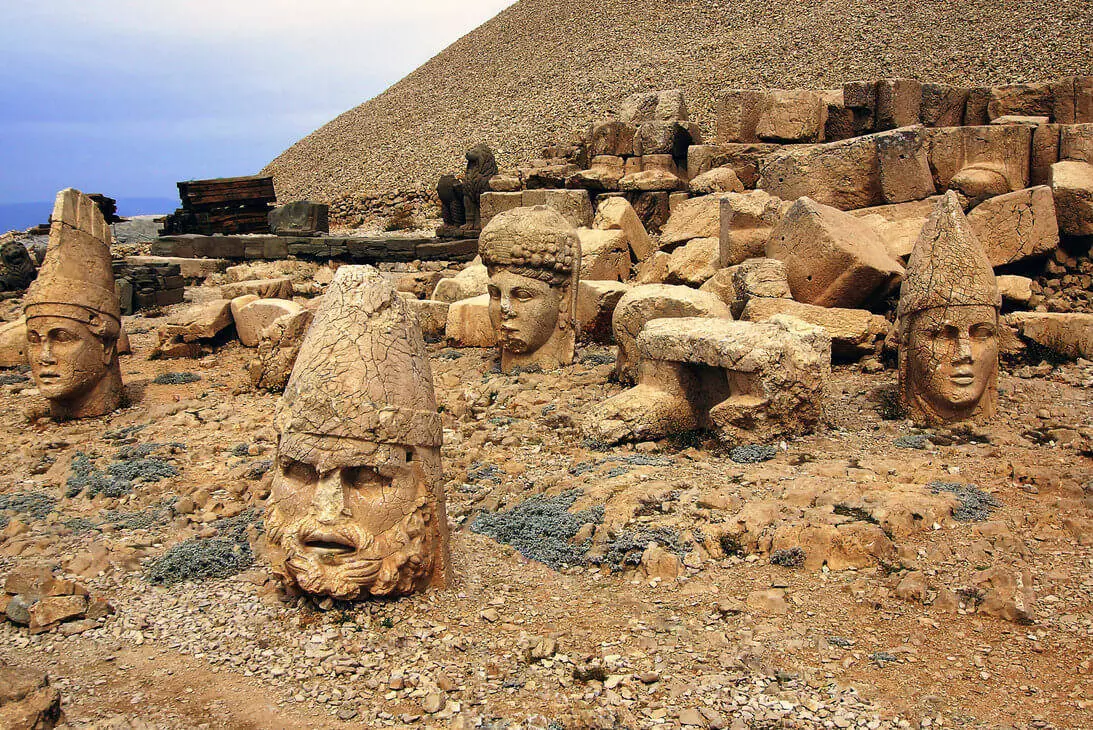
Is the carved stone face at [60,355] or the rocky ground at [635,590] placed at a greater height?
the carved stone face at [60,355]

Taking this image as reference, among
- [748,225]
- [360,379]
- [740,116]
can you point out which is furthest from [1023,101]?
[360,379]

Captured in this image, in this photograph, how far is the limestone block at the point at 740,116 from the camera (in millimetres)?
13539

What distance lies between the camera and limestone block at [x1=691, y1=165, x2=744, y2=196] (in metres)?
12.5

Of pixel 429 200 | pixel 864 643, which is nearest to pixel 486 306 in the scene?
pixel 864 643

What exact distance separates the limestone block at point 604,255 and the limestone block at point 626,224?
15 cm

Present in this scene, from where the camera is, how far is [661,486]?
5.56m

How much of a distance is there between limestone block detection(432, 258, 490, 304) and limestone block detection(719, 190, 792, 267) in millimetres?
3244

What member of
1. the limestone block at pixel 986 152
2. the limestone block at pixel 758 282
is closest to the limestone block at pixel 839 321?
the limestone block at pixel 758 282

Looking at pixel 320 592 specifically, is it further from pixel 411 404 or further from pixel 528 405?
pixel 528 405

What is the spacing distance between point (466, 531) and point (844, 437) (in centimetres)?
298

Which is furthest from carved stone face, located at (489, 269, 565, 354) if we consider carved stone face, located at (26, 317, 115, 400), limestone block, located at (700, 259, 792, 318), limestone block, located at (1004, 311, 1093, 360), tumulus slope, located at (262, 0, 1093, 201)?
tumulus slope, located at (262, 0, 1093, 201)

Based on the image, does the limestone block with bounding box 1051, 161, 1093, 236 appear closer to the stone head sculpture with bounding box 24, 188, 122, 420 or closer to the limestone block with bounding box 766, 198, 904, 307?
the limestone block with bounding box 766, 198, 904, 307

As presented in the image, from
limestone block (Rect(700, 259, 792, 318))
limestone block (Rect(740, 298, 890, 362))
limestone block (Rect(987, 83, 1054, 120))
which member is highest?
limestone block (Rect(987, 83, 1054, 120))

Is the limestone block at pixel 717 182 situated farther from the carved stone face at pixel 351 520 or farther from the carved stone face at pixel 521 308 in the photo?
the carved stone face at pixel 351 520
